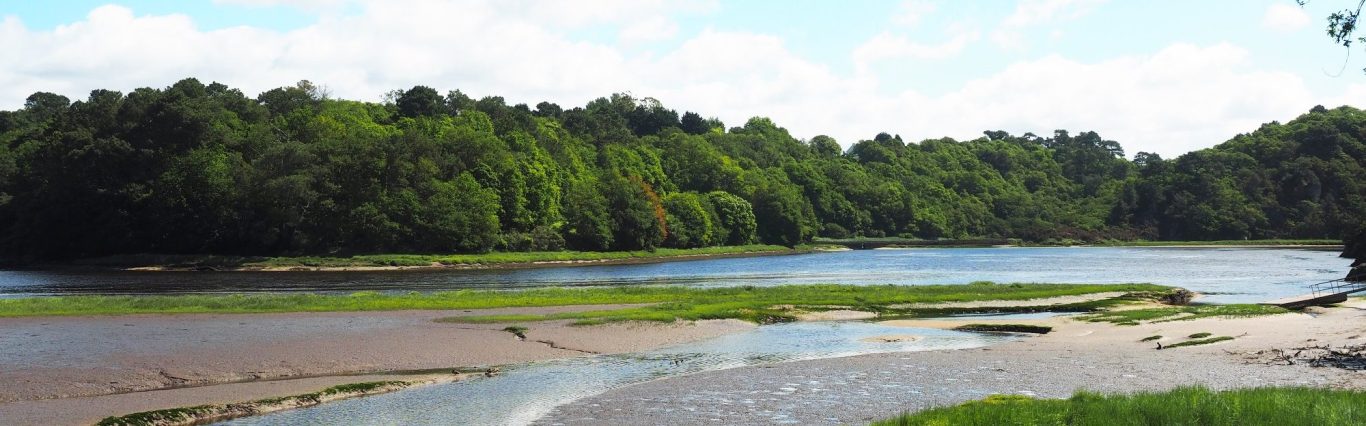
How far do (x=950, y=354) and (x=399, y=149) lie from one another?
10444cm

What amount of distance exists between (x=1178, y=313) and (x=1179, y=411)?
105 ft

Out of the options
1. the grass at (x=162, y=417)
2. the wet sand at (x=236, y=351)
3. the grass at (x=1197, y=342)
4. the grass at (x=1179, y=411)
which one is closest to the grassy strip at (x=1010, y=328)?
the grass at (x=1197, y=342)

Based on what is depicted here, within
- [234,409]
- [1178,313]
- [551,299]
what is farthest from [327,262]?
[234,409]

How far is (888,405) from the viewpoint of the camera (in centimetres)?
2278

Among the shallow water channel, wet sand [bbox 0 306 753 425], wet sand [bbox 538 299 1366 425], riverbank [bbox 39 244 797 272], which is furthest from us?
riverbank [bbox 39 244 797 272]

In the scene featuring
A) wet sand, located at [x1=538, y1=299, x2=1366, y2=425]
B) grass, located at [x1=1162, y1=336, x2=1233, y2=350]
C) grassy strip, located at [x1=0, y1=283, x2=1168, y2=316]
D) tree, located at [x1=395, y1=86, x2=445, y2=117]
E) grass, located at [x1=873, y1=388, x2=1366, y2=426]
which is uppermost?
tree, located at [x1=395, y1=86, x2=445, y2=117]

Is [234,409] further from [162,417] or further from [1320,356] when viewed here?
[1320,356]

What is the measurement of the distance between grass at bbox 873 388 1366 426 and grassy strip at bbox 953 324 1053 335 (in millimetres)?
21892

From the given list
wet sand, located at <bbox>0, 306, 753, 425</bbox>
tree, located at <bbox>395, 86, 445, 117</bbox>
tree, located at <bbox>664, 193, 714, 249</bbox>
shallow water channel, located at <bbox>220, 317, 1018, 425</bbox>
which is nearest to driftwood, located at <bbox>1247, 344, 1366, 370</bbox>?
shallow water channel, located at <bbox>220, 317, 1018, 425</bbox>

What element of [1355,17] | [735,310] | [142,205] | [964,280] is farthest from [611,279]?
[1355,17]

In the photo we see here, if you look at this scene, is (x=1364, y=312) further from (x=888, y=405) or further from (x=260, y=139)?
(x=260, y=139)

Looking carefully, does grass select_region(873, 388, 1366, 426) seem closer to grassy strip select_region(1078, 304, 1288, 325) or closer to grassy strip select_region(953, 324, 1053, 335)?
grassy strip select_region(953, 324, 1053, 335)

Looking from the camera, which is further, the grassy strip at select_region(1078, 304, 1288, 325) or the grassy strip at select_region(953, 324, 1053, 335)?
the grassy strip at select_region(1078, 304, 1288, 325)

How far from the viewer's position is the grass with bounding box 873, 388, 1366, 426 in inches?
637
